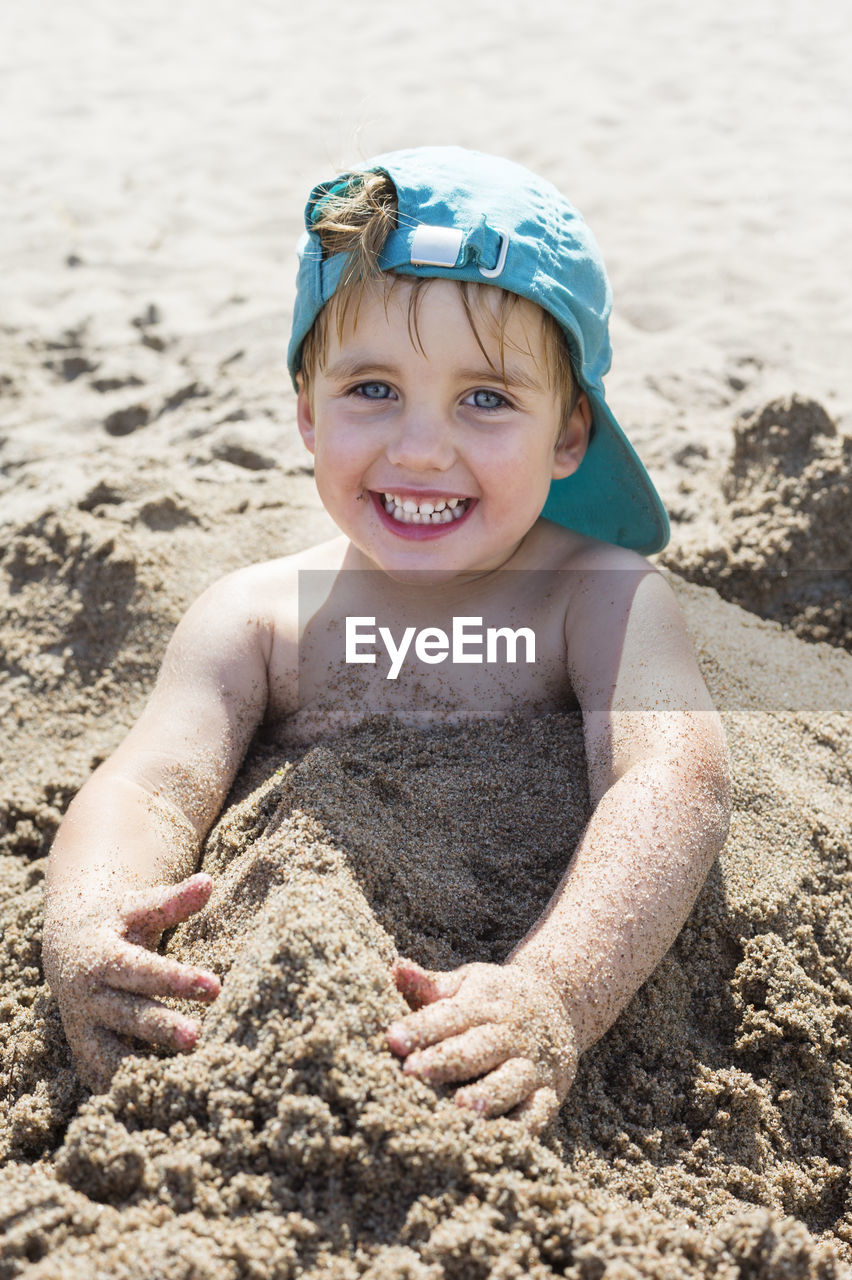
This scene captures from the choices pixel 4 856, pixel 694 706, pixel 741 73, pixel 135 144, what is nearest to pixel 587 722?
pixel 694 706

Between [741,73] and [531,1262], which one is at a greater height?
[741,73]

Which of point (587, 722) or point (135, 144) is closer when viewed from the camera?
point (587, 722)

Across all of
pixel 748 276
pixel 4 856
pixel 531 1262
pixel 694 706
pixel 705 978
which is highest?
pixel 748 276

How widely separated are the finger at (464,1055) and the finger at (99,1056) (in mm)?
476

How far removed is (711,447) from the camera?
3707 millimetres

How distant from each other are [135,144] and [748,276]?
3550mm

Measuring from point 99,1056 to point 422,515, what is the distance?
1.16 metres

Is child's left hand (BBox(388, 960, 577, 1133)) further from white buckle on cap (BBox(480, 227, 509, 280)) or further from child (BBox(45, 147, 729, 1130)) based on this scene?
white buckle on cap (BBox(480, 227, 509, 280))

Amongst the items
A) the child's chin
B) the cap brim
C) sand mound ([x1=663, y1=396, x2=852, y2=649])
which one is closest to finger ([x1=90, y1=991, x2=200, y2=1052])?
the child's chin

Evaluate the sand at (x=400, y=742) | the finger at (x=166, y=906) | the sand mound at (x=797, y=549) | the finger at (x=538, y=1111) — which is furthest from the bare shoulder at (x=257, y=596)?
Answer: the finger at (x=538, y=1111)

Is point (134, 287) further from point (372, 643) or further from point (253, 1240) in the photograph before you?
point (253, 1240)

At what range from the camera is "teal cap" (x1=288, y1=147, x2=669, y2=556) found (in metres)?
2.20

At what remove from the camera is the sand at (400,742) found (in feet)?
4.80

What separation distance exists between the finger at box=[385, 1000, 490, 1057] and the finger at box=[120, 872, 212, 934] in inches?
17.3
